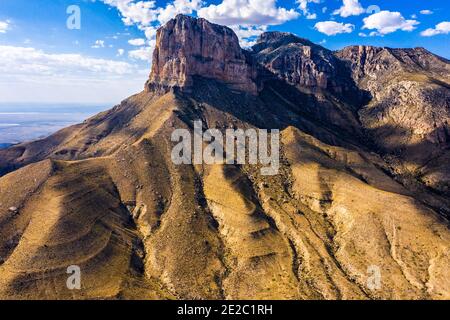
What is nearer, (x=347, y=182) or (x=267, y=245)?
(x=267, y=245)

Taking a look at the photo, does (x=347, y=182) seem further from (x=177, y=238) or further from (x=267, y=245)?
(x=177, y=238)

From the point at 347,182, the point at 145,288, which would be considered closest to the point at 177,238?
the point at 145,288

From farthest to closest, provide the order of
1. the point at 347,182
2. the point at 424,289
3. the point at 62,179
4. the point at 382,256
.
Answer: the point at 347,182, the point at 62,179, the point at 382,256, the point at 424,289
